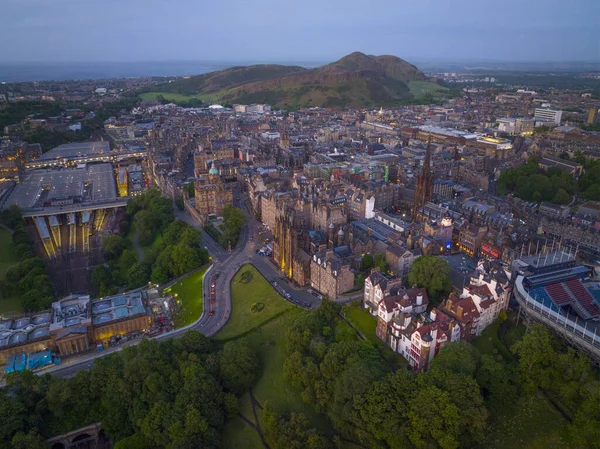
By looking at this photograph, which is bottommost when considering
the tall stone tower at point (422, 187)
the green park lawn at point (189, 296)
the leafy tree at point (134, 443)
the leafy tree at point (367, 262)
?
the leafy tree at point (134, 443)

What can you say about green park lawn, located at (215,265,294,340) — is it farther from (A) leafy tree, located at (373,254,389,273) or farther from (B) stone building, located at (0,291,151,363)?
(A) leafy tree, located at (373,254,389,273)

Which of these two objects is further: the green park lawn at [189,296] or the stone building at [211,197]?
the stone building at [211,197]

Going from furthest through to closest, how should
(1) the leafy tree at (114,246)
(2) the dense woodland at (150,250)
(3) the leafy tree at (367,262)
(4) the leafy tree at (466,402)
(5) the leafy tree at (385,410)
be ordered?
1. (1) the leafy tree at (114,246)
2. (2) the dense woodland at (150,250)
3. (3) the leafy tree at (367,262)
4. (5) the leafy tree at (385,410)
5. (4) the leafy tree at (466,402)

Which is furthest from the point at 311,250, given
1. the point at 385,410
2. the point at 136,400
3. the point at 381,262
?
the point at 136,400

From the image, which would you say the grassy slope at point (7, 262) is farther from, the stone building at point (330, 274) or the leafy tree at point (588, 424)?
the leafy tree at point (588, 424)

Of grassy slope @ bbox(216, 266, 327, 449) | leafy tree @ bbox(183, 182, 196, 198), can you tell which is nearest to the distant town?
grassy slope @ bbox(216, 266, 327, 449)

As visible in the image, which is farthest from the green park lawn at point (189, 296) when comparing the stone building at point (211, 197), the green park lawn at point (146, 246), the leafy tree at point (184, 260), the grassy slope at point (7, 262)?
the stone building at point (211, 197)

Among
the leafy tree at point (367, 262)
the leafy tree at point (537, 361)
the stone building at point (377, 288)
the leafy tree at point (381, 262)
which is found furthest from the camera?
the leafy tree at point (367, 262)
